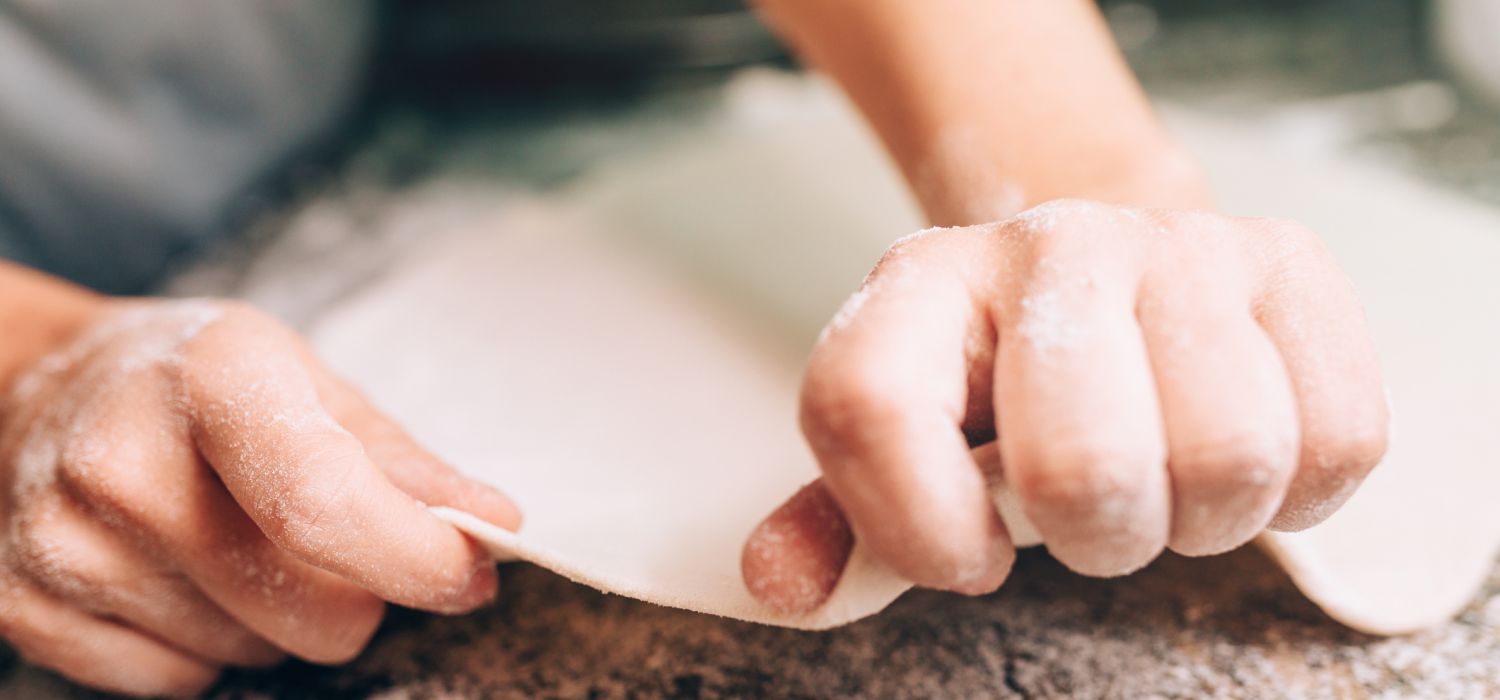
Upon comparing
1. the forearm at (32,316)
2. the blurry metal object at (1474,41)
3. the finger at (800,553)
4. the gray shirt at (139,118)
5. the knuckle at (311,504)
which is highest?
the gray shirt at (139,118)

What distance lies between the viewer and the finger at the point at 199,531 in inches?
17.3

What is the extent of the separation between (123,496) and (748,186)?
57cm

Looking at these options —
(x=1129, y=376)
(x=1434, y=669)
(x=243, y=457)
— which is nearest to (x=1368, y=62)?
(x=1434, y=669)

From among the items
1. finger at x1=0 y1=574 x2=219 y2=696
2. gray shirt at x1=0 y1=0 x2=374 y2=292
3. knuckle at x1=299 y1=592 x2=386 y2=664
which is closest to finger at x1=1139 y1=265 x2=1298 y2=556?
knuckle at x1=299 y1=592 x2=386 y2=664

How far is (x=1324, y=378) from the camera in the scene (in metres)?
0.32

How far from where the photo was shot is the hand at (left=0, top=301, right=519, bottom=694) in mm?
409

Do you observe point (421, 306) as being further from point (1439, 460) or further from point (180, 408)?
point (1439, 460)

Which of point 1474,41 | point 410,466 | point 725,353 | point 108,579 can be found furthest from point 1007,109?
point 1474,41

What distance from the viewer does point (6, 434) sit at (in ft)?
1.69

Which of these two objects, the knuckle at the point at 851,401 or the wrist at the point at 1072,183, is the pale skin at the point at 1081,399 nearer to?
the knuckle at the point at 851,401

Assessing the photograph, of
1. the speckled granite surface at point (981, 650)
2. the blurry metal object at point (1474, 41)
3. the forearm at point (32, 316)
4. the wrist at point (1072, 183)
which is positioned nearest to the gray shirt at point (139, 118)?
→ the forearm at point (32, 316)

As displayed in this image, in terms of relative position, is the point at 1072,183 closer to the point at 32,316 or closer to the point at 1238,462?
the point at 1238,462

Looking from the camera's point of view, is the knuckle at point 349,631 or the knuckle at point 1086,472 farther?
the knuckle at point 349,631

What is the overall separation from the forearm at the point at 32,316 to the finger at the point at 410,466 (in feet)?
Result: 0.72
